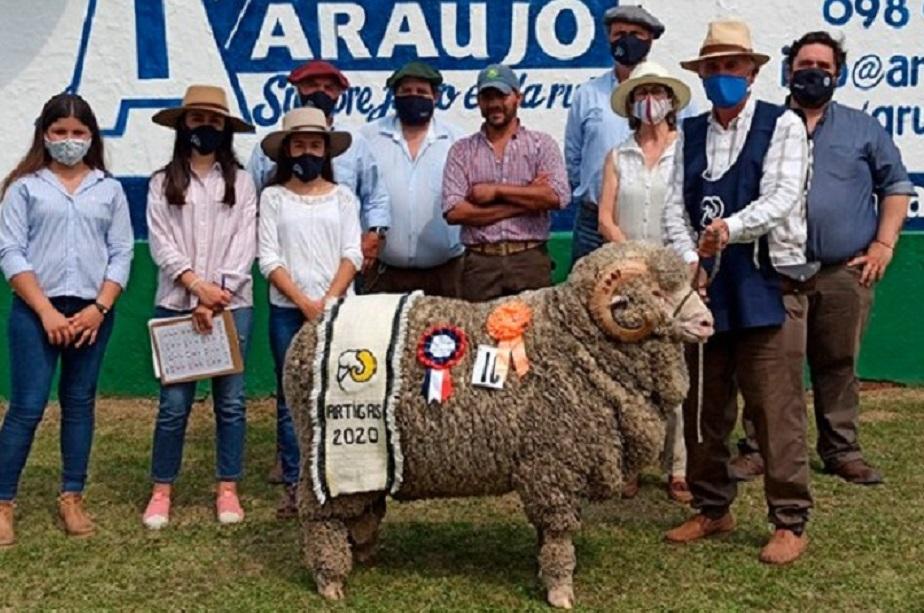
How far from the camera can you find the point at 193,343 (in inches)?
231

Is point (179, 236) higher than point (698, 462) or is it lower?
higher

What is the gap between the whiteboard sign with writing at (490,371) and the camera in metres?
4.90

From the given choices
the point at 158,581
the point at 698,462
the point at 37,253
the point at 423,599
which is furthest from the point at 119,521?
the point at 698,462

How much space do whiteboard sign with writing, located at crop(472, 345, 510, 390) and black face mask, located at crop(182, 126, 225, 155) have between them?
187 centimetres

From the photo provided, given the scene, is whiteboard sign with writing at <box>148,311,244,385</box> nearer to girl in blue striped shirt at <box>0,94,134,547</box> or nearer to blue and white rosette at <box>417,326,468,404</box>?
girl in blue striped shirt at <box>0,94,134,547</box>

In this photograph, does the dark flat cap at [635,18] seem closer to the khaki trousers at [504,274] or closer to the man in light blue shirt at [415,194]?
the man in light blue shirt at [415,194]

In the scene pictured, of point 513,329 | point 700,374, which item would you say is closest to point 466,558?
point 513,329

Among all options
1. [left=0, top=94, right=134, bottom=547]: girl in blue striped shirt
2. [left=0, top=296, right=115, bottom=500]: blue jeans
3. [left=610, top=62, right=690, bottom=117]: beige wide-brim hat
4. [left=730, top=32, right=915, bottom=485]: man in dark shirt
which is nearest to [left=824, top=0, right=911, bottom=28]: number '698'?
[left=730, top=32, right=915, bottom=485]: man in dark shirt

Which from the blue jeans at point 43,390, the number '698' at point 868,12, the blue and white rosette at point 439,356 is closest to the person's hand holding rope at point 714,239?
the blue and white rosette at point 439,356

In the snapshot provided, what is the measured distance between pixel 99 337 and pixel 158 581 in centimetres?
119

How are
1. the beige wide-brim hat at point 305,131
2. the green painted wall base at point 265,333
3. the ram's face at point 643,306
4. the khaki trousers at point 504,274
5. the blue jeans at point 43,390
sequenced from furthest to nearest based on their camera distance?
the green painted wall base at point 265,333
the khaki trousers at point 504,274
the beige wide-brim hat at point 305,131
the blue jeans at point 43,390
the ram's face at point 643,306

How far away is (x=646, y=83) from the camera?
6.07 meters

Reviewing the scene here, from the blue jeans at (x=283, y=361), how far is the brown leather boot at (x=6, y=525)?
129 centimetres

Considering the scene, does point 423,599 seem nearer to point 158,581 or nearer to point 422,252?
point 158,581
